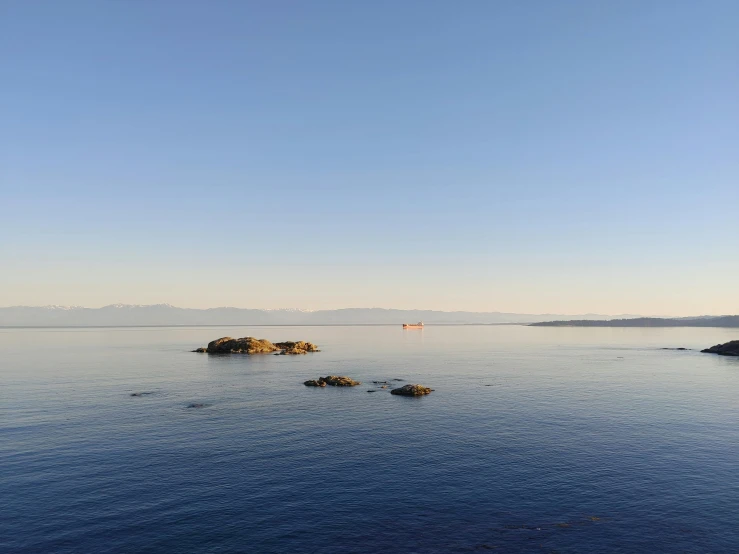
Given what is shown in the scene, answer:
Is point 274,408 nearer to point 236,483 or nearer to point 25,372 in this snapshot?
point 236,483

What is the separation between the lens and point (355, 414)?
227 feet

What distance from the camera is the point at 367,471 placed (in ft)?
145

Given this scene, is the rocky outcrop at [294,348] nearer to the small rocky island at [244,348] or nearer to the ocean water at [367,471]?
the small rocky island at [244,348]

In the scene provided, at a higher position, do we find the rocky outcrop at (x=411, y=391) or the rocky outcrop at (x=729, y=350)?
the rocky outcrop at (x=729, y=350)

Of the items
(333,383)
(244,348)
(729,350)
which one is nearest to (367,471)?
(333,383)

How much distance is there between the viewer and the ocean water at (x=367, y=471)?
3206cm

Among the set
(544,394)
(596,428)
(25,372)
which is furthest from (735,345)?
(25,372)

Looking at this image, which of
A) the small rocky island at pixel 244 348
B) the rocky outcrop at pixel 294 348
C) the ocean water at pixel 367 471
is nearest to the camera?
the ocean water at pixel 367 471

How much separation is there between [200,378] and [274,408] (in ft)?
144

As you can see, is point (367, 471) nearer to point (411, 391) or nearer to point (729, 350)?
point (411, 391)

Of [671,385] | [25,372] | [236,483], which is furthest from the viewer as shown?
[25,372]

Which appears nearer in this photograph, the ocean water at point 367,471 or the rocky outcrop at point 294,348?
the ocean water at point 367,471

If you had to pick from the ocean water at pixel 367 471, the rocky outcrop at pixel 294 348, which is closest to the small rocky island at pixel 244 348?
the rocky outcrop at pixel 294 348

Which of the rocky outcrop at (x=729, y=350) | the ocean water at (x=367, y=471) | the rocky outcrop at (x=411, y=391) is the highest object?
the rocky outcrop at (x=729, y=350)
